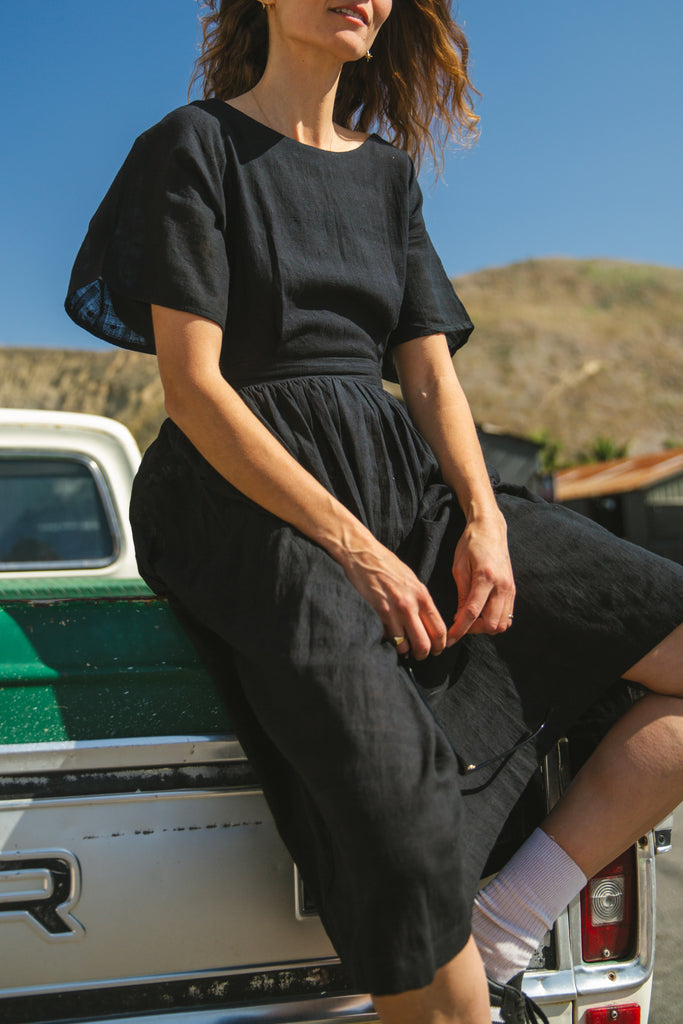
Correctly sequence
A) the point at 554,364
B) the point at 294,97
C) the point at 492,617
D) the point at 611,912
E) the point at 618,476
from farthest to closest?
the point at 554,364 < the point at 618,476 < the point at 294,97 < the point at 611,912 < the point at 492,617

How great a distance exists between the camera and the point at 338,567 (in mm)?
1296

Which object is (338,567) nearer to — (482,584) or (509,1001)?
(482,584)

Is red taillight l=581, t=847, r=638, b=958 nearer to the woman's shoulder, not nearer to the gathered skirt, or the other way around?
the gathered skirt

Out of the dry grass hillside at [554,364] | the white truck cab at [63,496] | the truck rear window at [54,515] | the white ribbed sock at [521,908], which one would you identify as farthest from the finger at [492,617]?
the dry grass hillside at [554,364]

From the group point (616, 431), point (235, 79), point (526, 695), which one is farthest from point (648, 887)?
point (616, 431)

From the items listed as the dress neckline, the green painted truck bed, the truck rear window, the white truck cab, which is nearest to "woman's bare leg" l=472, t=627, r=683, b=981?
the green painted truck bed

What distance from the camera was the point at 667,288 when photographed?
383 feet

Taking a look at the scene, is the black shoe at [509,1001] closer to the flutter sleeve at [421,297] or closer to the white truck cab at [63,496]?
the flutter sleeve at [421,297]

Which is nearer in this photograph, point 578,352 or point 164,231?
point 164,231

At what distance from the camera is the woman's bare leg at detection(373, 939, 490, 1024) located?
112 cm

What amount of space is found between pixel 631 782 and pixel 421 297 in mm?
1002

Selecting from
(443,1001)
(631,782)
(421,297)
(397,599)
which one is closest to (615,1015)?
(631,782)

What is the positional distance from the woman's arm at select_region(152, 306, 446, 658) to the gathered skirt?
1.4 inches

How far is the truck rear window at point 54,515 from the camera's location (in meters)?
3.10
